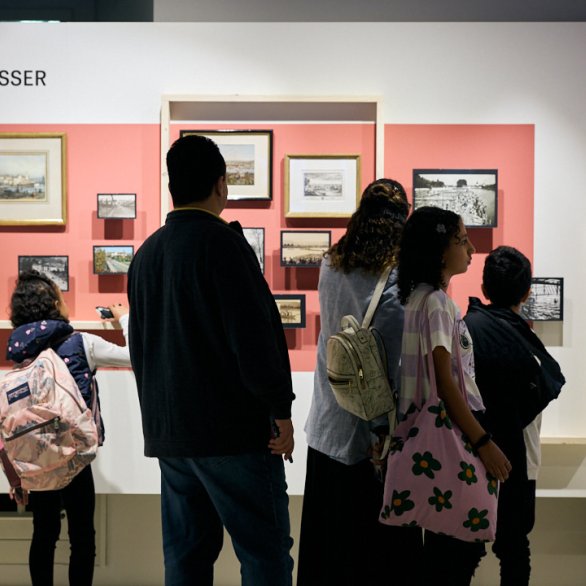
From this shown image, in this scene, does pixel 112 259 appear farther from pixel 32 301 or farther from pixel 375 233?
pixel 375 233

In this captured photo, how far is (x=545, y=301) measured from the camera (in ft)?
10.4

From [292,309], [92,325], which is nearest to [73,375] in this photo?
[92,325]

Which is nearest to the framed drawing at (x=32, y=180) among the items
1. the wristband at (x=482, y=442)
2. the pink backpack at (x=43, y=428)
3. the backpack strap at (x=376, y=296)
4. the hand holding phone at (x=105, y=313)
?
the hand holding phone at (x=105, y=313)

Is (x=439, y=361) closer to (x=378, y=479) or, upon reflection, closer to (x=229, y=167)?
(x=378, y=479)

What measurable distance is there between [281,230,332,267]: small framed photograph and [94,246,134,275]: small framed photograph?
0.69 metres

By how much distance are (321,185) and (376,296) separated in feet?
3.93

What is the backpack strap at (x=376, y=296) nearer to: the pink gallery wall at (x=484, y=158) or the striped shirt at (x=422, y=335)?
the striped shirt at (x=422, y=335)

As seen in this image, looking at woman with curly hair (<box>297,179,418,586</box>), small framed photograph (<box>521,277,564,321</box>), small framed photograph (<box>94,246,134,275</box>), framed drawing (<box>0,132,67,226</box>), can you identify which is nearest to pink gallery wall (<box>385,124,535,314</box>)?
small framed photograph (<box>521,277,564,321</box>)

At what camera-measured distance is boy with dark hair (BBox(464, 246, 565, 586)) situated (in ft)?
7.95

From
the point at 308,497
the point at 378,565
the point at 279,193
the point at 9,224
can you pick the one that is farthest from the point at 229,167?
the point at 378,565

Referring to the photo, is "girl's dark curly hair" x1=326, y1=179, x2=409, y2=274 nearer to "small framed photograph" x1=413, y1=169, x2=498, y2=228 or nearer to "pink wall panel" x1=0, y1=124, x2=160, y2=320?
"small framed photograph" x1=413, y1=169, x2=498, y2=228

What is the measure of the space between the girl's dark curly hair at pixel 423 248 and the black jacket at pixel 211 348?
45 cm

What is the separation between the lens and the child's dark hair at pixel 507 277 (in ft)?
8.40

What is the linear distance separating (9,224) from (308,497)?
6.20 feet
